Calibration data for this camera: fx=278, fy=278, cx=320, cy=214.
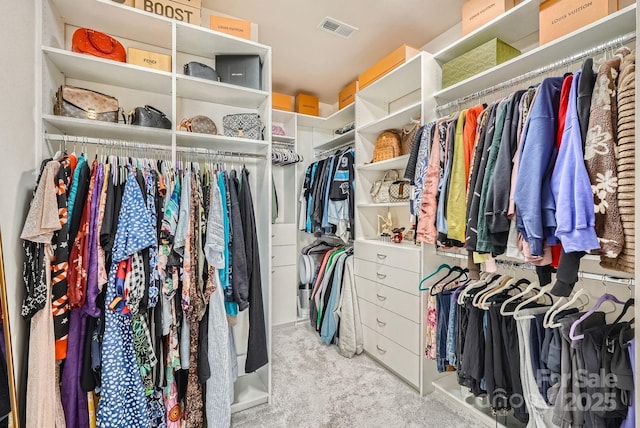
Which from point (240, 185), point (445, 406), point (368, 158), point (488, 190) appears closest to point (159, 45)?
point (240, 185)

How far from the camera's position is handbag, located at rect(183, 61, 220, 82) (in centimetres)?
167

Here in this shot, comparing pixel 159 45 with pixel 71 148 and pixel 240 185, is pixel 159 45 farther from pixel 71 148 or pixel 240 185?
pixel 240 185

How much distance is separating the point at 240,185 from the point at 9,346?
1141mm

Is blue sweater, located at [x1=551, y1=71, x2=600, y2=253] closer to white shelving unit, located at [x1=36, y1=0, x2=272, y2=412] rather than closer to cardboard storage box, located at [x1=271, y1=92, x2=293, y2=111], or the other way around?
white shelving unit, located at [x1=36, y1=0, x2=272, y2=412]

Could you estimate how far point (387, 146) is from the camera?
2.29 m

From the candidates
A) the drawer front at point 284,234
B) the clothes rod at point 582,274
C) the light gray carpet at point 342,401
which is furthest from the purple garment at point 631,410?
the drawer front at point 284,234

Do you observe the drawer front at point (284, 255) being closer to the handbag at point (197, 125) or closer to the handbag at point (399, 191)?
the handbag at point (399, 191)

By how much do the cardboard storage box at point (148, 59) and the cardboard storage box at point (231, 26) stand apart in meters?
0.41

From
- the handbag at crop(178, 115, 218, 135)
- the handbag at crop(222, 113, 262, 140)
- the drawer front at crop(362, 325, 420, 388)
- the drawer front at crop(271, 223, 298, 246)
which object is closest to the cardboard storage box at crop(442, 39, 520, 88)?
the handbag at crop(222, 113, 262, 140)

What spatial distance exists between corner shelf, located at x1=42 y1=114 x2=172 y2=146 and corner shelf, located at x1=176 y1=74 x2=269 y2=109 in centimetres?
34

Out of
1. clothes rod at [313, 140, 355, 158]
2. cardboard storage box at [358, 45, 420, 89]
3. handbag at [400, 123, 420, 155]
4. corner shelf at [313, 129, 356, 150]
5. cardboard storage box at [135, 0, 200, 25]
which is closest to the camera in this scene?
cardboard storage box at [135, 0, 200, 25]

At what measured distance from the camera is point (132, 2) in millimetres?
1637

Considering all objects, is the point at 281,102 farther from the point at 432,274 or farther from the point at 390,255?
the point at 432,274

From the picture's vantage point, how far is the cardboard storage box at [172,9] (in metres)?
1.64
